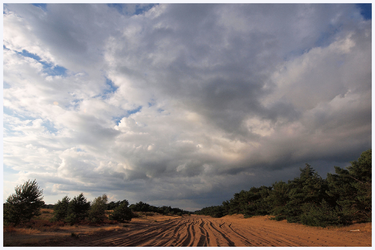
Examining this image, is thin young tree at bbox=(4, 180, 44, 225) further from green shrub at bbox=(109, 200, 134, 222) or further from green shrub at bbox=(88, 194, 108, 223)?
green shrub at bbox=(109, 200, 134, 222)

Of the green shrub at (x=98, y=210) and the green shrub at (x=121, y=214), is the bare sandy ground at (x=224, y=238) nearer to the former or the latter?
the green shrub at (x=98, y=210)

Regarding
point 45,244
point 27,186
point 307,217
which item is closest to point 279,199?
point 307,217

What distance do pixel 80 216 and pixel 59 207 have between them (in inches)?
207

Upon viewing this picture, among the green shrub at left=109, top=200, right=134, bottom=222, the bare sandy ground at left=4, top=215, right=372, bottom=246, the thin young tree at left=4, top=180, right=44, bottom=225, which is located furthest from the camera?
the green shrub at left=109, top=200, right=134, bottom=222

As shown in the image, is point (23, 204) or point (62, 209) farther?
point (62, 209)

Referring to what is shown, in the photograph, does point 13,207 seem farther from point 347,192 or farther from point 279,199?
point 279,199

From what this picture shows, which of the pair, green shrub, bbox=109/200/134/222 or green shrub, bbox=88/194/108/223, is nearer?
green shrub, bbox=88/194/108/223

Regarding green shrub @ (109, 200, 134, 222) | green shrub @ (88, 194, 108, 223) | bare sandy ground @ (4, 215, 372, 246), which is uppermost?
bare sandy ground @ (4, 215, 372, 246)

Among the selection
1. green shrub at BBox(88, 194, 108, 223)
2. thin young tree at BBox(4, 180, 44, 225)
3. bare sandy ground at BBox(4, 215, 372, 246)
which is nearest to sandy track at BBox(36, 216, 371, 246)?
bare sandy ground at BBox(4, 215, 372, 246)

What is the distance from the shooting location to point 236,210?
3120 inches

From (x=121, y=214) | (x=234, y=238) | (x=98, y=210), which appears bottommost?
(x=121, y=214)

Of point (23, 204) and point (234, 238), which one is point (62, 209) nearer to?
point (23, 204)


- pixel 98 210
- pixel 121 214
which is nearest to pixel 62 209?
pixel 98 210

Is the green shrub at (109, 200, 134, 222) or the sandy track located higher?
the sandy track
